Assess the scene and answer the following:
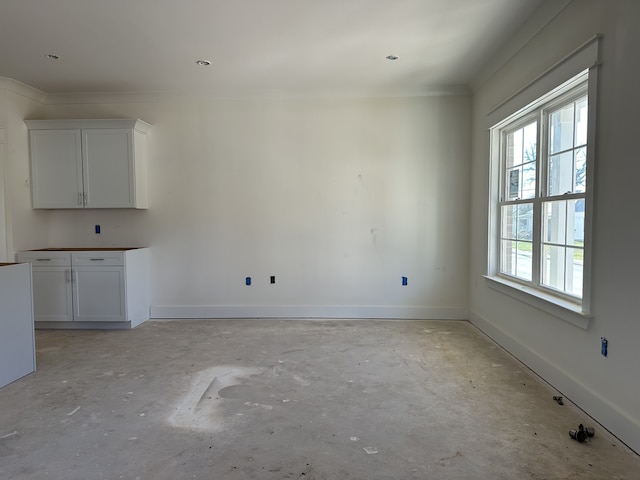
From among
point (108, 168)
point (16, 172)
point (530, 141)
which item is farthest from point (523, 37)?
point (16, 172)

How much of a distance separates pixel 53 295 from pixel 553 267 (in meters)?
5.06

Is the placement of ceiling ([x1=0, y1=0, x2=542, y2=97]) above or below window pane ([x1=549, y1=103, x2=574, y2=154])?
above

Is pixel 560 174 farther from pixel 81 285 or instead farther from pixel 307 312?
pixel 81 285

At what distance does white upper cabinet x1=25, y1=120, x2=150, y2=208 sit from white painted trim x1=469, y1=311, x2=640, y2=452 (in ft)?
14.2

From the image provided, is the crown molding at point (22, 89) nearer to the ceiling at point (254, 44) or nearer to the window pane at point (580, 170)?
the ceiling at point (254, 44)

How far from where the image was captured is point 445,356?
3.40m

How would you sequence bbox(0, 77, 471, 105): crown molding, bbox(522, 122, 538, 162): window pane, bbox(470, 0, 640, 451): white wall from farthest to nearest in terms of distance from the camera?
bbox(0, 77, 471, 105): crown molding
bbox(522, 122, 538, 162): window pane
bbox(470, 0, 640, 451): white wall

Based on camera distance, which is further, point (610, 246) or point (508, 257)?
point (508, 257)

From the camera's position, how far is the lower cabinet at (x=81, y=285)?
169 inches

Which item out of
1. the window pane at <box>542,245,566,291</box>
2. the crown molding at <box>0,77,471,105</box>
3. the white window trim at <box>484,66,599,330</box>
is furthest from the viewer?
the crown molding at <box>0,77,471,105</box>

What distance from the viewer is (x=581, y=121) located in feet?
8.45

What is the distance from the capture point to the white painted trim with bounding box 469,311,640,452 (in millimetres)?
2025

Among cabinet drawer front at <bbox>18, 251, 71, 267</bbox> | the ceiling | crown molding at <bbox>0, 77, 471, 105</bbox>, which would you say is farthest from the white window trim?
cabinet drawer front at <bbox>18, 251, 71, 267</bbox>

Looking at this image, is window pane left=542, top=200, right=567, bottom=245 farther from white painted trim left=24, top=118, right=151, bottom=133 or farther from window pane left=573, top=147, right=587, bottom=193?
white painted trim left=24, top=118, right=151, bottom=133
